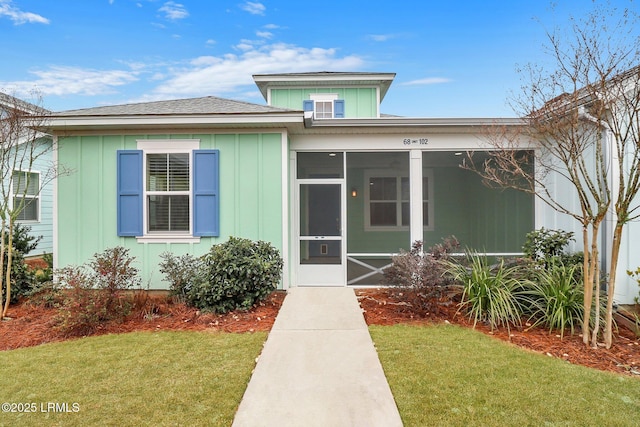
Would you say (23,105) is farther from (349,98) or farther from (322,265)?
(349,98)

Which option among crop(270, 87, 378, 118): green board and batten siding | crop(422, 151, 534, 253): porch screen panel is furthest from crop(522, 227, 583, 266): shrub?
crop(270, 87, 378, 118): green board and batten siding

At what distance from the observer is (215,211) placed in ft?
20.3

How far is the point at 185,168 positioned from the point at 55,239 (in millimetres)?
2786

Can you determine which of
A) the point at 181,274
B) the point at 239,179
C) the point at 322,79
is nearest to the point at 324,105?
the point at 322,79

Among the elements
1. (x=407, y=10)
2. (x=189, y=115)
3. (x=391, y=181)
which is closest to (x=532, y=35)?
(x=391, y=181)

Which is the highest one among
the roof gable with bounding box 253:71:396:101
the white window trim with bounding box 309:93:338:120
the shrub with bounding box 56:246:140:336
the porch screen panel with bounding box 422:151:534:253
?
the roof gable with bounding box 253:71:396:101

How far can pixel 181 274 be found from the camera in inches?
219

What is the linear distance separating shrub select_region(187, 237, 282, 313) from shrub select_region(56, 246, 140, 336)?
39.7 inches

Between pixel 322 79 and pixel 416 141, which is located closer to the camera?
pixel 416 141

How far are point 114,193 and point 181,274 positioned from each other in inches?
86.7

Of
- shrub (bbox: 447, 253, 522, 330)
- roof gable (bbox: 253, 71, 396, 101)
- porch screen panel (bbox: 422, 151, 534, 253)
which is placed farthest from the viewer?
roof gable (bbox: 253, 71, 396, 101)

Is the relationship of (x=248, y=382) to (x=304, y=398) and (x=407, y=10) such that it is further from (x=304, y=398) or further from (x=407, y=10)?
(x=407, y=10)

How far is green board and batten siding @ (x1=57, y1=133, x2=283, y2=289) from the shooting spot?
20.5 ft

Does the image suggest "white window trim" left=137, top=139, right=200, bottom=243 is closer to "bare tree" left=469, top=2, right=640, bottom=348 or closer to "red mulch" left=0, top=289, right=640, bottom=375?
"red mulch" left=0, top=289, right=640, bottom=375
